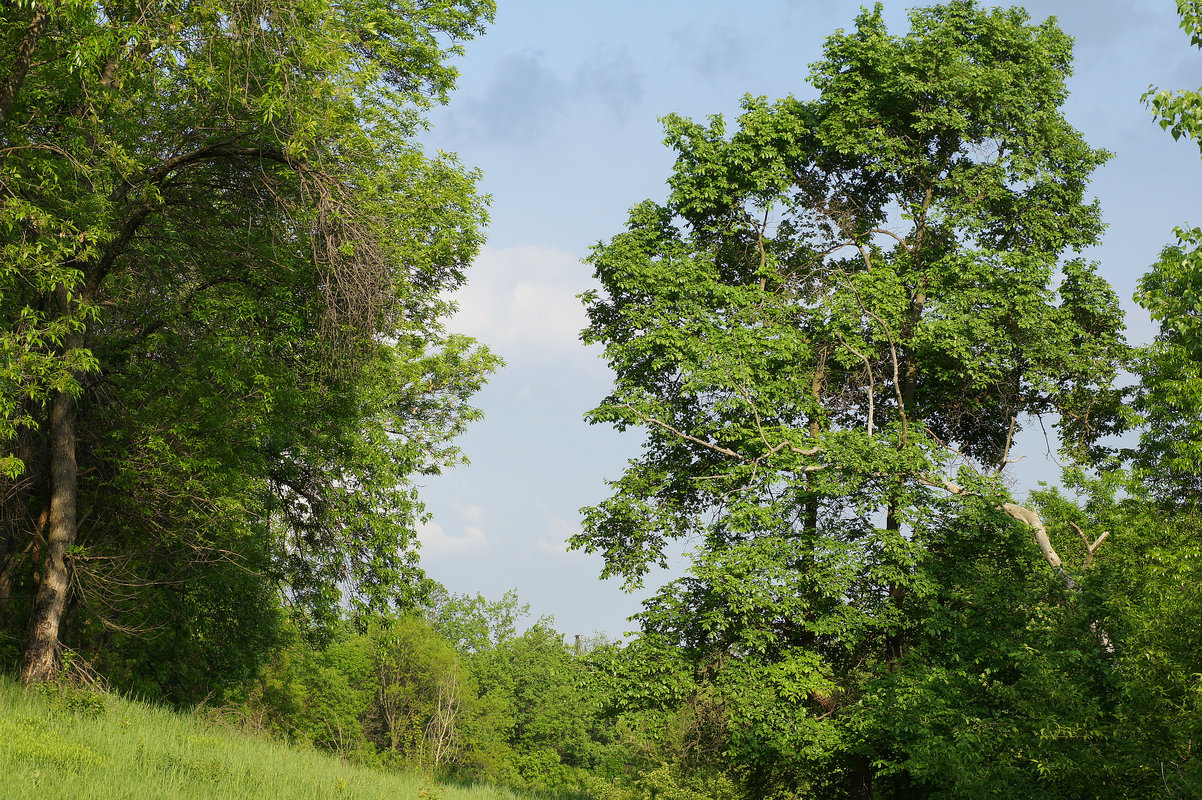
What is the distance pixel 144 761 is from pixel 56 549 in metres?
5.13

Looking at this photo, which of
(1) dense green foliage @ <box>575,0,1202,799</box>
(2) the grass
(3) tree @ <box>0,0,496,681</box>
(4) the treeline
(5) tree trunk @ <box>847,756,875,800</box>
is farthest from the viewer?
(4) the treeline

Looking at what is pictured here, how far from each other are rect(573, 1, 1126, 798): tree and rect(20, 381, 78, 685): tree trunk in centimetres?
1002

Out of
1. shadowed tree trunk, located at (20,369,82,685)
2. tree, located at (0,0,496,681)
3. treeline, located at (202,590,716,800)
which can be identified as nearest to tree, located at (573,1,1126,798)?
tree, located at (0,0,496,681)

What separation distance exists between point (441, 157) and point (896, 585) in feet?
45.4

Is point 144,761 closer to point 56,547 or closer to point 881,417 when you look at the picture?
point 56,547

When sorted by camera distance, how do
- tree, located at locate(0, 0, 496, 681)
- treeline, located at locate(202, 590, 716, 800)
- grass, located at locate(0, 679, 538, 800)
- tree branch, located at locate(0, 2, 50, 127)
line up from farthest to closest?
treeline, located at locate(202, 590, 716, 800) → tree, located at locate(0, 0, 496, 681) → tree branch, located at locate(0, 2, 50, 127) → grass, located at locate(0, 679, 538, 800)

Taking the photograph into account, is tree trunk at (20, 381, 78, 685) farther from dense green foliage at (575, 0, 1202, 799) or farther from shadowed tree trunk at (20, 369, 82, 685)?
dense green foliage at (575, 0, 1202, 799)

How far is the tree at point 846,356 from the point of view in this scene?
18172 mm

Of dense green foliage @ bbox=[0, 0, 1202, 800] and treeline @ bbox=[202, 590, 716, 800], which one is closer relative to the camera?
dense green foliage @ bbox=[0, 0, 1202, 800]

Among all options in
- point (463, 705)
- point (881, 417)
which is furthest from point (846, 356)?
point (463, 705)

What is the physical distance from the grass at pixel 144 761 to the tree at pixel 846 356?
7169 millimetres

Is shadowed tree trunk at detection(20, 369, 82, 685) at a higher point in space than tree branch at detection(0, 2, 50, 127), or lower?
lower

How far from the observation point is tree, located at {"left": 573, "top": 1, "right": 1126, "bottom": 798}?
59.6 feet

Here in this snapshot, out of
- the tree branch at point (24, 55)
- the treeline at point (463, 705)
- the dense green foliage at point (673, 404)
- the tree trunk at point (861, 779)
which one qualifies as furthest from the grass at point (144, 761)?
the treeline at point (463, 705)
